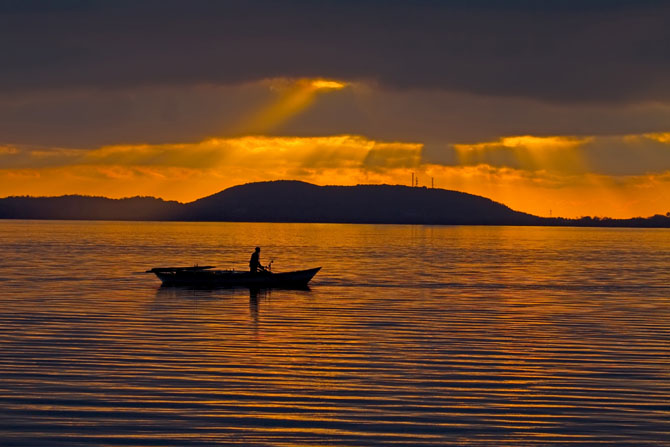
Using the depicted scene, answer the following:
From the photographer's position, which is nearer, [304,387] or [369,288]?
[304,387]

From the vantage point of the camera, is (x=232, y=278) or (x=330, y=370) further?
(x=232, y=278)

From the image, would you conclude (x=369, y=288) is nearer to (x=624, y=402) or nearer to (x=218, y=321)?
(x=218, y=321)

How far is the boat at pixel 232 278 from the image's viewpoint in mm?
66000

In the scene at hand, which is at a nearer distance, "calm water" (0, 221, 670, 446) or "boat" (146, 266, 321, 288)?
"calm water" (0, 221, 670, 446)

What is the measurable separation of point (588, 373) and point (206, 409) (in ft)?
41.3

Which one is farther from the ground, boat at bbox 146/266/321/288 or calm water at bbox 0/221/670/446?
boat at bbox 146/266/321/288

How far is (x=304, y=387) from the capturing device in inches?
1021

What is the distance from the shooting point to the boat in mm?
66000

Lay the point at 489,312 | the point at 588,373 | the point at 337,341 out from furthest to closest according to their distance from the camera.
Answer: the point at 489,312 < the point at 337,341 < the point at 588,373

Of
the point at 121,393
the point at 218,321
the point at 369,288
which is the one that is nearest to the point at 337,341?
the point at 218,321

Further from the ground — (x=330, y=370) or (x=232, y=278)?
(x=232, y=278)

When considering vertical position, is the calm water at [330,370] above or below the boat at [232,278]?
below

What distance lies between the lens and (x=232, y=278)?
65938mm

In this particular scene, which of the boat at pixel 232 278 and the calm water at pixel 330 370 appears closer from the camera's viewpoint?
the calm water at pixel 330 370
